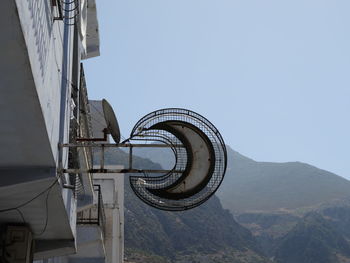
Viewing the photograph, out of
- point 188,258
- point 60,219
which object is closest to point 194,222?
point 188,258

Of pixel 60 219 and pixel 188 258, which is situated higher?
pixel 60 219

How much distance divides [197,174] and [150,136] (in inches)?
39.3

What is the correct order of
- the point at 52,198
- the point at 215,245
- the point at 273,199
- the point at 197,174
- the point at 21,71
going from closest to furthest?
the point at 21,71
the point at 197,174
the point at 52,198
the point at 215,245
the point at 273,199

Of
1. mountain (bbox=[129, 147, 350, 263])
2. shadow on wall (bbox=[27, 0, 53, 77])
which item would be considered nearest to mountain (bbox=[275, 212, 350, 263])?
mountain (bbox=[129, 147, 350, 263])

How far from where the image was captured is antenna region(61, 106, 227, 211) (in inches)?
329

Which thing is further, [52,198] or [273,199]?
[273,199]

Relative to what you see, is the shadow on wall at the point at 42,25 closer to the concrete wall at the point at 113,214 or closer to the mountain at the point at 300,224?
the concrete wall at the point at 113,214

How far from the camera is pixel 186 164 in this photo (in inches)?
330

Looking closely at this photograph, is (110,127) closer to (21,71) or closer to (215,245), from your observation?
(21,71)

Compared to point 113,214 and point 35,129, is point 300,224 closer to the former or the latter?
point 113,214

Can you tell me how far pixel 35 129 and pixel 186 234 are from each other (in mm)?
103207

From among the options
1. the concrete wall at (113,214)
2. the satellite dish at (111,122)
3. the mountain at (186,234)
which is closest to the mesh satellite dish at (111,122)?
the satellite dish at (111,122)

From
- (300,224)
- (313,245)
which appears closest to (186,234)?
(313,245)

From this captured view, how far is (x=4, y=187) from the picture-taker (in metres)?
7.77
